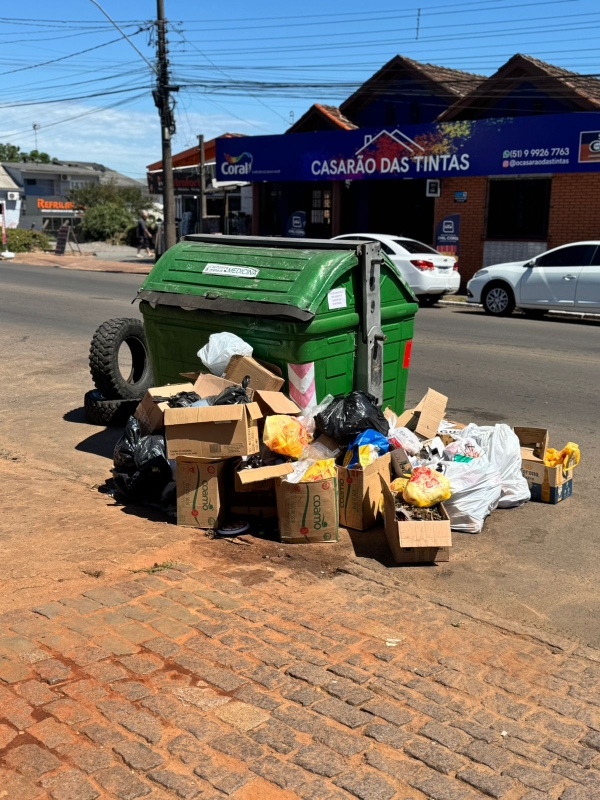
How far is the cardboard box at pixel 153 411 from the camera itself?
5543 millimetres

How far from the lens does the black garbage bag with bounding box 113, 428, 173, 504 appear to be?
5434 millimetres

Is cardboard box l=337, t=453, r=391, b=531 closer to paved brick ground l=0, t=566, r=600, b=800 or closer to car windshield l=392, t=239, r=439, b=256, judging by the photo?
paved brick ground l=0, t=566, r=600, b=800

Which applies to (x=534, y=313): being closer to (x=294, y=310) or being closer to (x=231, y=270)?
(x=231, y=270)

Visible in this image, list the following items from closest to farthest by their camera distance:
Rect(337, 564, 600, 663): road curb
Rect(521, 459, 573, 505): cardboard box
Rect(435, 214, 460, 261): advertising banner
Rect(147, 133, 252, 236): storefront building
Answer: Rect(337, 564, 600, 663): road curb < Rect(521, 459, 573, 505): cardboard box < Rect(435, 214, 460, 261): advertising banner < Rect(147, 133, 252, 236): storefront building

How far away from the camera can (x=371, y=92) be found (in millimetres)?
27797

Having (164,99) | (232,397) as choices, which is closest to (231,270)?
(232,397)

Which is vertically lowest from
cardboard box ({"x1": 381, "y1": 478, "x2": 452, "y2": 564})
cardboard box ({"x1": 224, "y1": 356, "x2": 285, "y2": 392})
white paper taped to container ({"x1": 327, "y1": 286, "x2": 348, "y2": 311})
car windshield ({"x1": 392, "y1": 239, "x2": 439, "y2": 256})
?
cardboard box ({"x1": 381, "y1": 478, "x2": 452, "y2": 564})

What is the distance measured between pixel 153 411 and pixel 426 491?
193cm

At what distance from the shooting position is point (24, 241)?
1529 inches

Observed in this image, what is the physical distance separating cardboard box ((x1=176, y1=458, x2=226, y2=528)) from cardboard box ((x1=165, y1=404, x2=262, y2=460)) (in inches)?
2.6

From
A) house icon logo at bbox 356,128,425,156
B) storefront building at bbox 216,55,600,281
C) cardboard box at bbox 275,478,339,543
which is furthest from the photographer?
house icon logo at bbox 356,128,425,156

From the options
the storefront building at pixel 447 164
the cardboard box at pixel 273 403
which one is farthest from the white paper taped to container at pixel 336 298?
the storefront building at pixel 447 164

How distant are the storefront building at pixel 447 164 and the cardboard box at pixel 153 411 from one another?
646 inches

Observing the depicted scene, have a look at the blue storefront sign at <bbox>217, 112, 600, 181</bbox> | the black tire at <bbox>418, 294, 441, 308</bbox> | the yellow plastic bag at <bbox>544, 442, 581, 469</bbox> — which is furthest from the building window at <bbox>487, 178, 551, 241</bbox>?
the yellow plastic bag at <bbox>544, 442, 581, 469</bbox>
